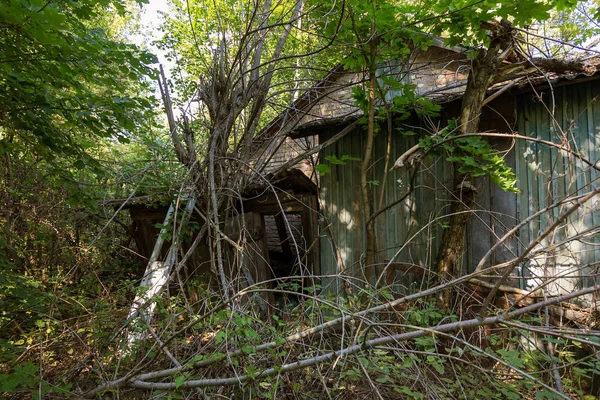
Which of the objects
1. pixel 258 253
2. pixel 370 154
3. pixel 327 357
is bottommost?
pixel 327 357

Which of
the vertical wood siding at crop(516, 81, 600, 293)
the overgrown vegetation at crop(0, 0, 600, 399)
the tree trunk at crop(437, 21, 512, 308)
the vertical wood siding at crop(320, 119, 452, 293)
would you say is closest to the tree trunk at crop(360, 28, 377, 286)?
the overgrown vegetation at crop(0, 0, 600, 399)

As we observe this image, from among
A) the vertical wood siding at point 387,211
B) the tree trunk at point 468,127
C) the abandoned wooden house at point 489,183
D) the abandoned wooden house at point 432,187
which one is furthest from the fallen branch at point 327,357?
the vertical wood siding at point 387,211

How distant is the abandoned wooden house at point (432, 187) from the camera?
3869mm

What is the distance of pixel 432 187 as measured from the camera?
487cm

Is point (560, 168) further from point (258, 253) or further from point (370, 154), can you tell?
point (258, 253)

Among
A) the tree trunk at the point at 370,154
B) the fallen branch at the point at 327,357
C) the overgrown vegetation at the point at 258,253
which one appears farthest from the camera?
the tree trunk at the point at 370,154

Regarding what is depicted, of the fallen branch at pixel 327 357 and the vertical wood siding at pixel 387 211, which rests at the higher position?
the vertical wood siding at pixel 387 211

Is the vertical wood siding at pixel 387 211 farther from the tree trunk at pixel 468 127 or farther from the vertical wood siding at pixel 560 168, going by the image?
the vertical wood siding at pixel 560 168

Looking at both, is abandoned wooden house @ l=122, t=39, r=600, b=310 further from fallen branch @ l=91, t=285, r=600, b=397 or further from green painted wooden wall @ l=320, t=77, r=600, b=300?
fallen branch @ l=91, t=285, r=600, b=397

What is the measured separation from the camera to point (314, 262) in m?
5.91

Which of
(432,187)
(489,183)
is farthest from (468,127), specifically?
(432,187)

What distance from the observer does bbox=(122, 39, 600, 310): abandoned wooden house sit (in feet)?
12.7

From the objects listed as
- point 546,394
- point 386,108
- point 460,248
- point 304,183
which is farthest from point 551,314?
point 304,183

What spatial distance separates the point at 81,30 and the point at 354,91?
289 cm
